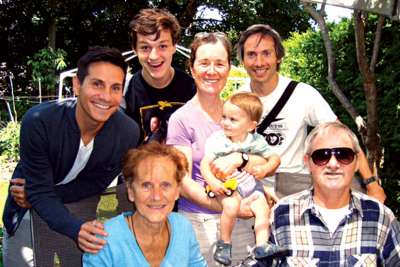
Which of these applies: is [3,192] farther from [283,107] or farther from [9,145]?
[283,107]

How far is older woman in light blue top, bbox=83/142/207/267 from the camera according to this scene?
2572 millimetres

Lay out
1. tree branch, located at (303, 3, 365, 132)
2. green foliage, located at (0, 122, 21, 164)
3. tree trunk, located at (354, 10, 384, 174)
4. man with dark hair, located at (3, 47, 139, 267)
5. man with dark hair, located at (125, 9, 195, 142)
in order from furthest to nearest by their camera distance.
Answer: green foliage, located at (0, 122, 21, 164), tree branch, located at (303, 3, 365, 132), tree trunk, located at (354, 10, 384, 174), man with dark hair, located at (125, 9, 195, 142), man with dark hair, located at (3, 47, 139, 267)

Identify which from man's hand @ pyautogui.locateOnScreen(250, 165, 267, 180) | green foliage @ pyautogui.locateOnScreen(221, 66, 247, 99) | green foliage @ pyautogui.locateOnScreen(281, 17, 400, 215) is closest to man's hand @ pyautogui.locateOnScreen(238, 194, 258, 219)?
man's hand @ pyautogui.locateOnScreen(250, 165, 267, 180)

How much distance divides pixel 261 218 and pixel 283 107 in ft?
2.21

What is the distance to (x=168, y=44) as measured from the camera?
11.7 ft

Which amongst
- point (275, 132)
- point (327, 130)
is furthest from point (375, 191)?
point (275, 132)

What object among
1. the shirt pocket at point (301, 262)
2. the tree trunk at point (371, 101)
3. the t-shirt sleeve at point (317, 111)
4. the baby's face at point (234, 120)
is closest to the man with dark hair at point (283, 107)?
the t-shirt sleeve at point (317, 111)

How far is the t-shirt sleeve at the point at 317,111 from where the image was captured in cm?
334

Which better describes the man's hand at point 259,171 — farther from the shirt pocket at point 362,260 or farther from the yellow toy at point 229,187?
the shirt pocket at point 362,260

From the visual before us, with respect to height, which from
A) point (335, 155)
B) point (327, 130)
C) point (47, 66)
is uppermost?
point (47, 66)

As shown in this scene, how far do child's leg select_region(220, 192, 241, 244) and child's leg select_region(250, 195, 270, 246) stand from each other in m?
0.12

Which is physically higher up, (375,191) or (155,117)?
(155,117)

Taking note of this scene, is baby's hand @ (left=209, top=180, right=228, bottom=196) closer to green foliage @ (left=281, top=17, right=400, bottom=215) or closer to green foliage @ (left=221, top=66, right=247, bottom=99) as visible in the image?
green foliage @ (left=281, top=17, right=400, bottom=215)

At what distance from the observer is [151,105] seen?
3.53m
